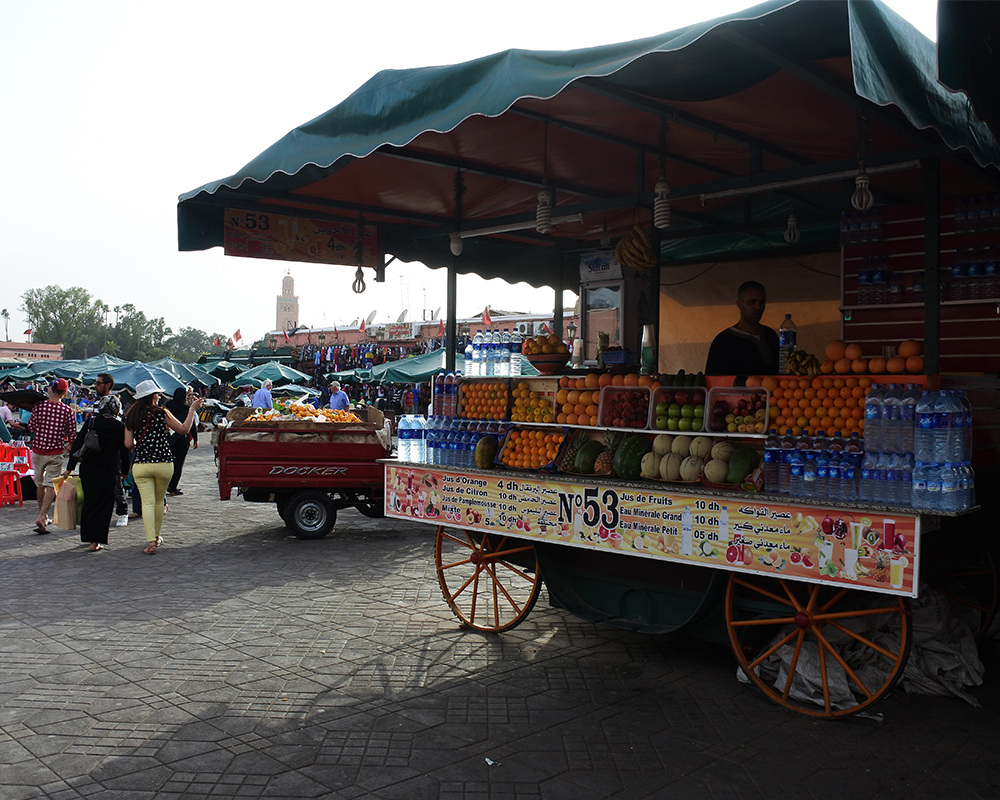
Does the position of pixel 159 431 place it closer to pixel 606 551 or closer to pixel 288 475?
pixel 288 475

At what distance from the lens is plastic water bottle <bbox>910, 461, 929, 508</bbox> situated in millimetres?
3963

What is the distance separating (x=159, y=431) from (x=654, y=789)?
6.93 m

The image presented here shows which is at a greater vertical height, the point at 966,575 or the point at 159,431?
the point at 159,431

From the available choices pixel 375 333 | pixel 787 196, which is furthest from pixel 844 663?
pixel 375 333

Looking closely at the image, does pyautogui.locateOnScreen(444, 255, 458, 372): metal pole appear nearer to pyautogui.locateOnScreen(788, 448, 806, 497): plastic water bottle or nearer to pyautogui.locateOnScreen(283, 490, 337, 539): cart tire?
pyautogui.locateOnScreen(283, 490, 337, 539): cart tire

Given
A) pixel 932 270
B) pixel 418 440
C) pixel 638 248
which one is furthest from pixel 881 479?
pixel 638 248

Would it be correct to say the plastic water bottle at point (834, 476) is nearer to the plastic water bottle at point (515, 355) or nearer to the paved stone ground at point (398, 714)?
the paved stone ground at point (398, 714)

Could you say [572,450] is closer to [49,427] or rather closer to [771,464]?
[771,464]

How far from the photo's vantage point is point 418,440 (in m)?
6.45

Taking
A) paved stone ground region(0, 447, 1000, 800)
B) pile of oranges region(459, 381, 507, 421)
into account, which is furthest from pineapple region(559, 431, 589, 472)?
paved stone ground region(0, 447, 1000, 800)

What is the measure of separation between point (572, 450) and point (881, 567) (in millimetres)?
2120

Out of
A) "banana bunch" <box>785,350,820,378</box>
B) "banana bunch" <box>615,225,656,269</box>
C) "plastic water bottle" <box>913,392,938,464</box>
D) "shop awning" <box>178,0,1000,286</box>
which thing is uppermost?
"shop awning" <box>178,0,1000,286</box>

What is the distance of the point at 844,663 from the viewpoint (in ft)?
14.3

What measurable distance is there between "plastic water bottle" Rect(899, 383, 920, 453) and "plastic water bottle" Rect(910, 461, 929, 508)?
106 millimetres
